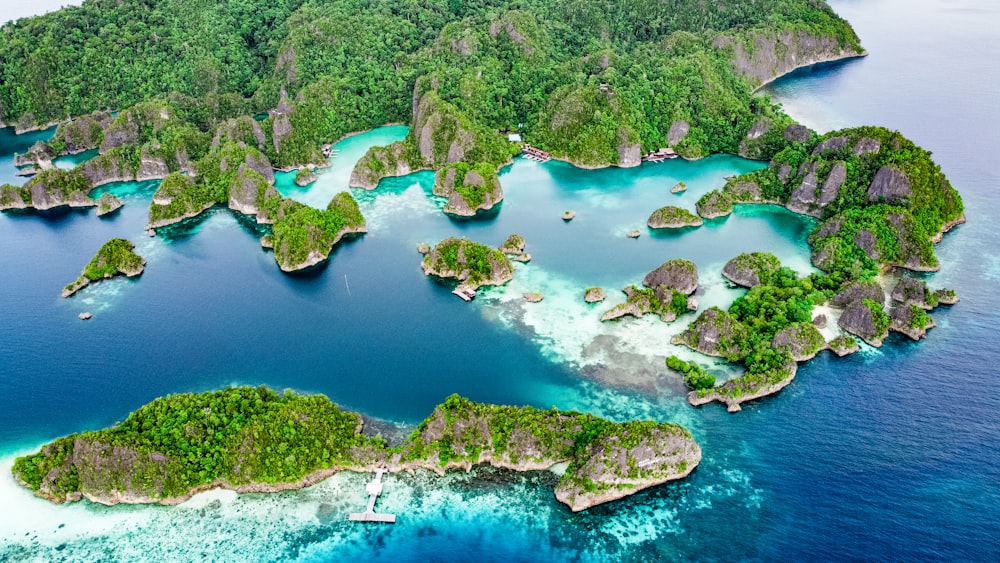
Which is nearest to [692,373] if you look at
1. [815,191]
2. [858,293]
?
[858,293]

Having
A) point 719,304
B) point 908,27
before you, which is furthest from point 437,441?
point 908,27

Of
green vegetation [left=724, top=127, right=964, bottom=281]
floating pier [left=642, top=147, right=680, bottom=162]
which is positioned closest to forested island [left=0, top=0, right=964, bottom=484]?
green vegetation [left=724, top=127, right=964, bottom=281]

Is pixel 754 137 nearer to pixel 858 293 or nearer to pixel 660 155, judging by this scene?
pixel 660 155

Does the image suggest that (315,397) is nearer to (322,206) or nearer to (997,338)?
(322,206)

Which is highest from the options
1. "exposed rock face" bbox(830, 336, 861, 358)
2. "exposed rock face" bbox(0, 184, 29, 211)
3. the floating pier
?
"exposed rock face" bbox(0, 184, 29, 211)

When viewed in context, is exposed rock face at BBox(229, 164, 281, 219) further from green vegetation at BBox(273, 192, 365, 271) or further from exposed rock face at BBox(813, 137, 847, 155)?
exposed rock face at BBox(813, 137, 847, 155)

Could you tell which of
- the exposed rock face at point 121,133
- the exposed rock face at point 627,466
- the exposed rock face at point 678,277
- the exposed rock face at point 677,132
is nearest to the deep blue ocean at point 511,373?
the exposed rock face at point 627,466
